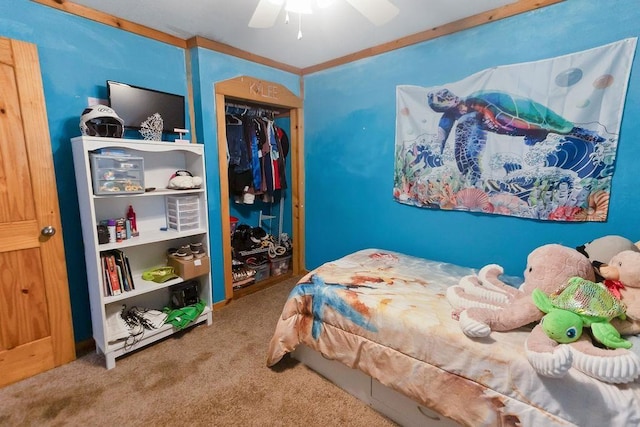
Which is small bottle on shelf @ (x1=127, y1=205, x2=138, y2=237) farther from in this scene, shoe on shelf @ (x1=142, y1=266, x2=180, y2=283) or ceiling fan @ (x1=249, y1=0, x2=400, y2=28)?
ceiling fan @ (x1=249, y1=0, x2=400, y2=28)

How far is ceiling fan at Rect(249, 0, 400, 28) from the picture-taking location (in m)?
1.49

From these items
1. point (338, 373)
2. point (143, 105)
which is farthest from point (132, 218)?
point (338, 373)

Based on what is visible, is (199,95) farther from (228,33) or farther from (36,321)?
(36,321)

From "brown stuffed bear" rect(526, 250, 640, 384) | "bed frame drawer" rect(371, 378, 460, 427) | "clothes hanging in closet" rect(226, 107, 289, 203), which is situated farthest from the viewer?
"clothes hanging in closet" rect(226, 107, 289, 203)

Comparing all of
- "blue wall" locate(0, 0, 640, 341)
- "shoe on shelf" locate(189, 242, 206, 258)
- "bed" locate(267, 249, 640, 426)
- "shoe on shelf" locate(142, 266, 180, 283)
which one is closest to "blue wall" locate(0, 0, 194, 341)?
"blue wall" locate(0, 0, 640, 341)

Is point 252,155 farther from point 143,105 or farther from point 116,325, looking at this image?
point 116,325

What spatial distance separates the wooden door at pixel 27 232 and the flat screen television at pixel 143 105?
1.26 ft

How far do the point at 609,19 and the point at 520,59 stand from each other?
43 centimetres

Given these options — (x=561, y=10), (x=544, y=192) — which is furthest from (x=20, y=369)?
(x=561, y=10)

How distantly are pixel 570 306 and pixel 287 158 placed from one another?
286 centimetres

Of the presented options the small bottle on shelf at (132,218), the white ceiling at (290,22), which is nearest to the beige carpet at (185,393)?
the small bottle on shelf at (132,218)

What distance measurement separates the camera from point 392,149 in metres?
2.68

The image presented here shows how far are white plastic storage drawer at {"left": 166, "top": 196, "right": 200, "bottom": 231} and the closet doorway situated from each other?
14.1 inches

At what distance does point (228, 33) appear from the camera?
7.74 feet
